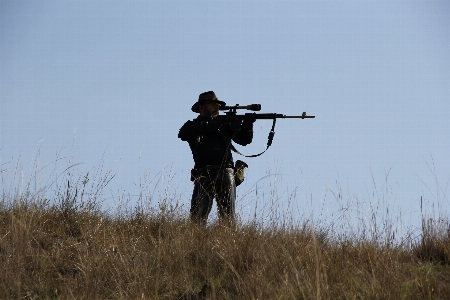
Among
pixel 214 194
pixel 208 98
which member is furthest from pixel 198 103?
pixel 214 194

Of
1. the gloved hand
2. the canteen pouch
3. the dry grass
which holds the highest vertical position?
the gloved hand

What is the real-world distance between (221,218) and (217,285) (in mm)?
1805

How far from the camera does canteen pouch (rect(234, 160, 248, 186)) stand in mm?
7289

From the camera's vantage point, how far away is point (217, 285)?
5.05m

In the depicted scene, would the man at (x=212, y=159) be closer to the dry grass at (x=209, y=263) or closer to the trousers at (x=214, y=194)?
the trousers at (x=214, y=194)

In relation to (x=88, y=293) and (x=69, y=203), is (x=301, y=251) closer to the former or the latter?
(x=88, y=293)

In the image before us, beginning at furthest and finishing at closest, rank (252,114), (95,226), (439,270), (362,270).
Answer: (252,114) → (95,226) → (439,270) → (362,270)

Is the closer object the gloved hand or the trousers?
the trousers

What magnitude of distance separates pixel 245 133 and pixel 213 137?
0.39m

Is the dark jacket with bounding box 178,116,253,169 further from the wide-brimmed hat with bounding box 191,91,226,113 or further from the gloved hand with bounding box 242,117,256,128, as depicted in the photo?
the wide-brimmed hat with bounding box 191,91,226,113

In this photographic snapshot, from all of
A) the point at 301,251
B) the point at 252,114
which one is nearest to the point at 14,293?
the point at 301,251

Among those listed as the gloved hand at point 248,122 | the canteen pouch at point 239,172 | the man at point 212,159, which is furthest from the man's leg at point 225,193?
the gloved hand at point 248,122

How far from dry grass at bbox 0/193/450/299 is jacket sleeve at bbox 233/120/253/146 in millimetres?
1224

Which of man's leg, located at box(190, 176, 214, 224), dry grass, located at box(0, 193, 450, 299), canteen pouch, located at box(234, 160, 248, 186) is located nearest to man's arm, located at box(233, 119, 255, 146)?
canteen pouch, located at box(234, 160, 248, 186)
